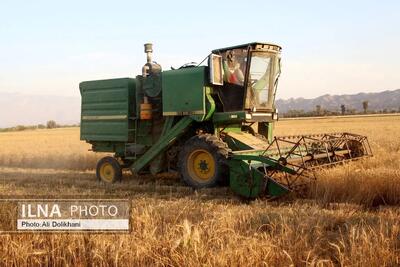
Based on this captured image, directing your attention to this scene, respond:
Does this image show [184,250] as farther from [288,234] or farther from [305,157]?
[305,157]

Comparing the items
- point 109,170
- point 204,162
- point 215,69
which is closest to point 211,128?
point 204,162

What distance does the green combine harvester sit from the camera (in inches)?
292

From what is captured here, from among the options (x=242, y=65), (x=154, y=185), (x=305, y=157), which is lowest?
(x=154, y=185)

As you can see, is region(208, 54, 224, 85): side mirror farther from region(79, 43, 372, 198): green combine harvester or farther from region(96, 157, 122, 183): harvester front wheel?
region(96, 157, 122, 183): harvester front wheel

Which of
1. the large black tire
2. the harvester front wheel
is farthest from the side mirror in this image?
the harvester front wheel

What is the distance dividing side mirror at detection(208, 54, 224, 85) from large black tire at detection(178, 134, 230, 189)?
102 cm

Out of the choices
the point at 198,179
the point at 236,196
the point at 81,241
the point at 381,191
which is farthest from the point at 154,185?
the point at 81,241

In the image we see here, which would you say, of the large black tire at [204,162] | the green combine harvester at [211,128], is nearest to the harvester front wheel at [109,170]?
the green combine harvester at [211,128]

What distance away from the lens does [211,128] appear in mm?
8945

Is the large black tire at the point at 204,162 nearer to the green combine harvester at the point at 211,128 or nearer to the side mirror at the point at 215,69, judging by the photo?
the green combine harvester at the point at 211,128

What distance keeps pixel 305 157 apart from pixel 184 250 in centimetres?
473

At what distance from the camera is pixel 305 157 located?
7.86 meters

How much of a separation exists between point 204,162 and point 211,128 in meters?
0.96

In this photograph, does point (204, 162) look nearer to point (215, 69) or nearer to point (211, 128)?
point (211, 128)
